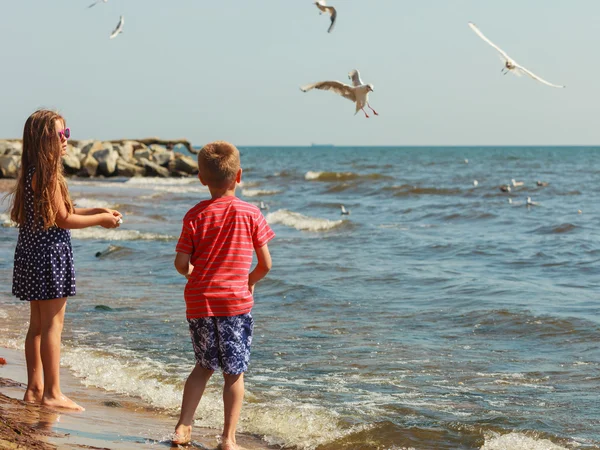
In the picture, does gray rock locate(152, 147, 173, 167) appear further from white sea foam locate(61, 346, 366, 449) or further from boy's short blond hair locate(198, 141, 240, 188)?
boy's short blond hair locate(198, 141, 240, 188)

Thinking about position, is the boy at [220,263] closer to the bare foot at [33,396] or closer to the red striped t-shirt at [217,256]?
the red striped t-shirt at [217,256]

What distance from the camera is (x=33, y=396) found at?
15.4ft

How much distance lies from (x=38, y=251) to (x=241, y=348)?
1.27m

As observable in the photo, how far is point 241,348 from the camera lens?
13.3ft

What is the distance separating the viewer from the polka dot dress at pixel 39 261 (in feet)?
14.6

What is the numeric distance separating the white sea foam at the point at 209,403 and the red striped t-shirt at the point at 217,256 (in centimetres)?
110

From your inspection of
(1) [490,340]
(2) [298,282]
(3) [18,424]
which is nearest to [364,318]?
(1) [490,340]

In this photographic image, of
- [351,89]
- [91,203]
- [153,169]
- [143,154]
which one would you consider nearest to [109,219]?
[351,89]

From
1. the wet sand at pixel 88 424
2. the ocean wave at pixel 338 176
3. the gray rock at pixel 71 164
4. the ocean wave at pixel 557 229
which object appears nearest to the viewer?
the wet sand at pixel 88 424

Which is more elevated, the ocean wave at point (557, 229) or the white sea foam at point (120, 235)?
the ocean wave at point (557, 229)

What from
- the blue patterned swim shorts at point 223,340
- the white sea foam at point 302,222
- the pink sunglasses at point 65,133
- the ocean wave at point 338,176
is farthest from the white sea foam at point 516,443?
the ocean wave at point 338,176

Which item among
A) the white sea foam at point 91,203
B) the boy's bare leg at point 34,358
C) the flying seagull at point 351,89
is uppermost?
the flying seagull at point 351,89

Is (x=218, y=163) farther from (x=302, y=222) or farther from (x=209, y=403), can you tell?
(x=302, y=222)

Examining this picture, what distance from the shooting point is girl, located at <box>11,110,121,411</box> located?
14.4 feet
